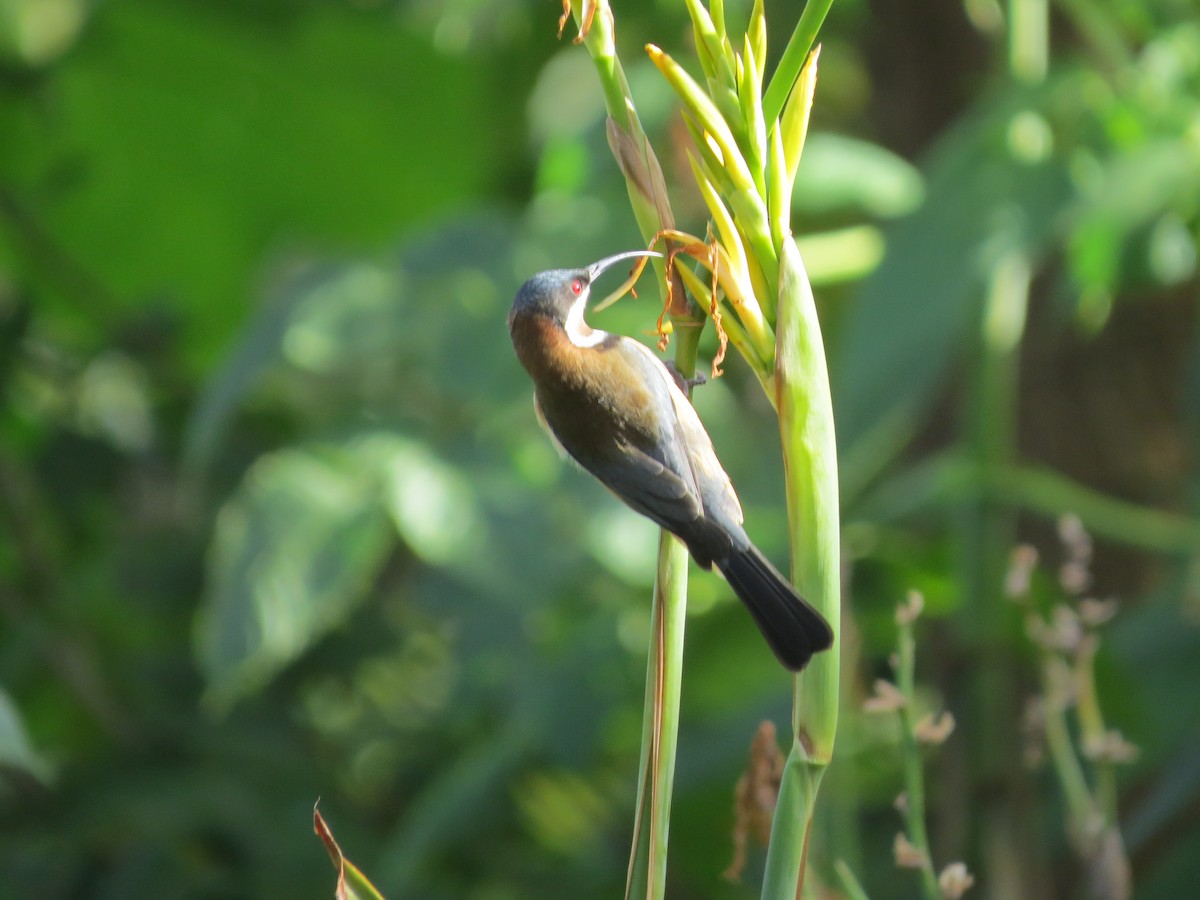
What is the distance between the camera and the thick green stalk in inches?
22.2

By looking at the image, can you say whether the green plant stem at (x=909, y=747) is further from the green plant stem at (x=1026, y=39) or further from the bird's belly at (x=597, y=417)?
the green plant stem at (x=1026, y=39)

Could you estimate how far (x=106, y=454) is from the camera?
7.23 feet

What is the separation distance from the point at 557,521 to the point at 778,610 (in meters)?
0.90

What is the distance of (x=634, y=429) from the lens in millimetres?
941

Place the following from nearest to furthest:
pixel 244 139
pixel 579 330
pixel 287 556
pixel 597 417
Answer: pixel 597 417
pixel 579 330
pixel 287 556
pixel 244 139

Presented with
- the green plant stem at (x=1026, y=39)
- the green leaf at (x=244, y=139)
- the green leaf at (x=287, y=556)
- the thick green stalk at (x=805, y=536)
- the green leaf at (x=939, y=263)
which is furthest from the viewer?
the green leaf at (x=244, y=139)

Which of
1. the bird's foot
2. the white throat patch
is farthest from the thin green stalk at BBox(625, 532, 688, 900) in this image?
the white throat patch

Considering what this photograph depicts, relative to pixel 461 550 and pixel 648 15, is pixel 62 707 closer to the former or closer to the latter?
pixel 461 550

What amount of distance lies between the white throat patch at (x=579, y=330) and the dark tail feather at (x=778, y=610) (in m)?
0.24

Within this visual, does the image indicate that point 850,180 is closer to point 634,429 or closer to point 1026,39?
point 1026,39

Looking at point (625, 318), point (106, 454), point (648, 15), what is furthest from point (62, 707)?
point (648, 15)

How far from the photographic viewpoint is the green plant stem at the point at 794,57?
58 cm

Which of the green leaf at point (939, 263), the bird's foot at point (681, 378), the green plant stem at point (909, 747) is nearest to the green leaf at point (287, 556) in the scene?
the green leaf at point (939, 263)

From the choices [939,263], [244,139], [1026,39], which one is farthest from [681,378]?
[244,139]
